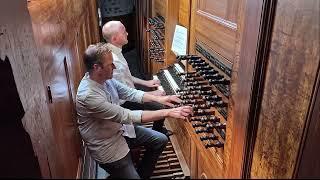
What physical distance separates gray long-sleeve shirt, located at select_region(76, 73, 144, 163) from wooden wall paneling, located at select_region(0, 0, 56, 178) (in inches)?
49.1

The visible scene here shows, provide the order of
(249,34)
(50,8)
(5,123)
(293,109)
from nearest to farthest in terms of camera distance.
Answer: (5,123) < (293,109) < (249,34) < (50,8)

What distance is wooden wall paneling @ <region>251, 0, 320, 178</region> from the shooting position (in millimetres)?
1023

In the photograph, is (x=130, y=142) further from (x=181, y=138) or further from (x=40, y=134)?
(x=40, y=134)

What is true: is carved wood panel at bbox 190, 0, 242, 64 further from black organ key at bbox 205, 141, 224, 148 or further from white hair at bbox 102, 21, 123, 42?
white hair at bbox 102, 21, 123, 42

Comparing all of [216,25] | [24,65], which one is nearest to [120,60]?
[216,25]

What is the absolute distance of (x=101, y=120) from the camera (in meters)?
2.47

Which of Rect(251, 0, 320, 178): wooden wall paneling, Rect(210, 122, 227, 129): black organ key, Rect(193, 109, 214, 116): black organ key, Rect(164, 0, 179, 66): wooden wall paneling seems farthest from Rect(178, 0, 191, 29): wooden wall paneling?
Rect(251, 0, 320, 178): wooden wall paneling

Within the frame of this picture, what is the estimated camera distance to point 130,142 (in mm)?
3010

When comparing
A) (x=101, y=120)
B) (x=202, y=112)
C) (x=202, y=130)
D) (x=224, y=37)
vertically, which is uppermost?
(x=224, y=37)

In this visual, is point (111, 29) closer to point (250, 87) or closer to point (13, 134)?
point (250, 87)

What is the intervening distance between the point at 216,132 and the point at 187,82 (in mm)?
Result: 493

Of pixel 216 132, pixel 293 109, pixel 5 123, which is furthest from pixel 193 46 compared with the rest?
pixel 5 123

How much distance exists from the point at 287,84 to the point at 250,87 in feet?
0.82

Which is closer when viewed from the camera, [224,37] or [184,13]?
[224,37]
